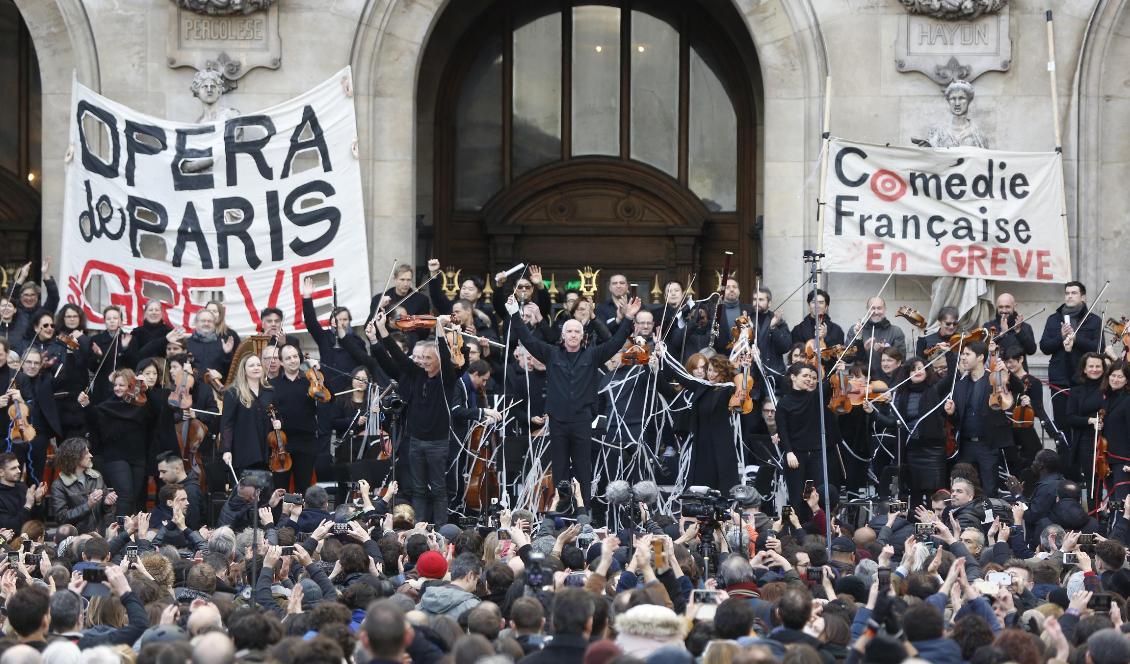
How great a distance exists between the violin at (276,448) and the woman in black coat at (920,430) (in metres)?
5.29

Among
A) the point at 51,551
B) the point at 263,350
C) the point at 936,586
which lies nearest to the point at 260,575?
the point at 51,551

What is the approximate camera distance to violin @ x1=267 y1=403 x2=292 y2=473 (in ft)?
54.5

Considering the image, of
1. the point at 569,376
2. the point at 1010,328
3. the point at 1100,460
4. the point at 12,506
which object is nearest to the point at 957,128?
the point at 1010,328

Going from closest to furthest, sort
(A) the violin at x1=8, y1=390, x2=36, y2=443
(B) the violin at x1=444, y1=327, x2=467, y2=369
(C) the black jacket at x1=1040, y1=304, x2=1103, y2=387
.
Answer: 1. (B) the violin at x1=444, y1=327, x2=467, y2=369
2. (A) the violin at x1=8, y1=390, x2=36, y2=443
3. (C) the black jacket at x1=1040, y1=304, x2=1103, y2=387

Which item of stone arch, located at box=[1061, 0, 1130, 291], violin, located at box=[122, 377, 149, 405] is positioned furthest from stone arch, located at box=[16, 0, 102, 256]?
stone arch, located at box=[1061, 0, 1130, 291]

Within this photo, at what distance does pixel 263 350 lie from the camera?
17562 mm

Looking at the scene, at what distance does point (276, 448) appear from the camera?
54.6ft

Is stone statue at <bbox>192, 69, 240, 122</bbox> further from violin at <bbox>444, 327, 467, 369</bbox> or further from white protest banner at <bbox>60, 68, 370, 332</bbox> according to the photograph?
violin at <bbox>444, 327, 467, 369</bbox>

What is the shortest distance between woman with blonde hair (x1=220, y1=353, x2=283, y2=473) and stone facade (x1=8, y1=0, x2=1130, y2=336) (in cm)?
384

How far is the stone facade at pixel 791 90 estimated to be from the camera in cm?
2012

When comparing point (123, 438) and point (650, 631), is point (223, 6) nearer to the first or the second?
point (123, 438)

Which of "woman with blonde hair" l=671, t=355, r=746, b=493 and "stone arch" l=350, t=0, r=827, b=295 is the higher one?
"stone arch" l=350, t=0, r=827, b=295

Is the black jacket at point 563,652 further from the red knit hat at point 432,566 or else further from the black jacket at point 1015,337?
the black jacket at point 1015,337

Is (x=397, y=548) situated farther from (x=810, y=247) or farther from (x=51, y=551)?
(x=810, y=247)
